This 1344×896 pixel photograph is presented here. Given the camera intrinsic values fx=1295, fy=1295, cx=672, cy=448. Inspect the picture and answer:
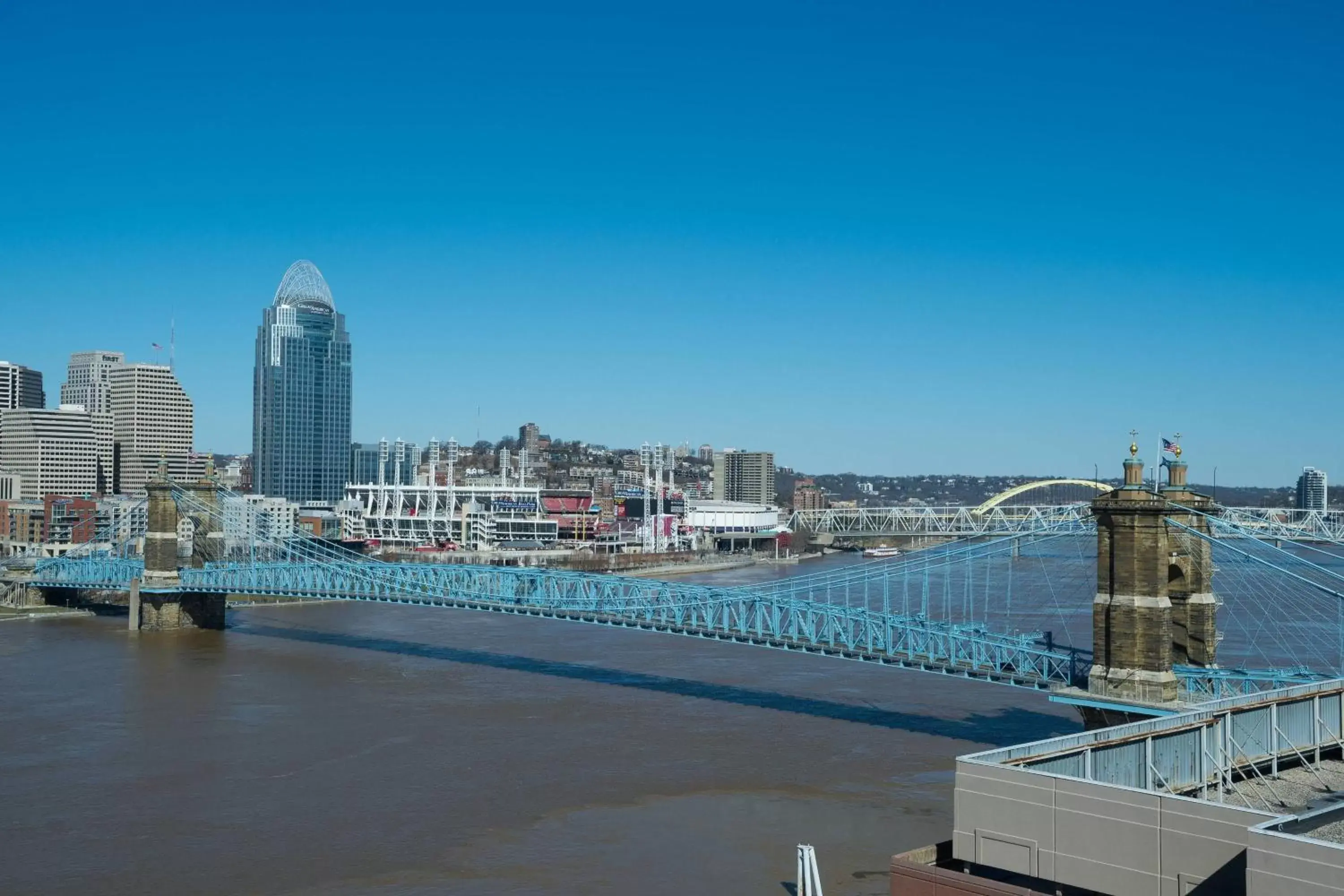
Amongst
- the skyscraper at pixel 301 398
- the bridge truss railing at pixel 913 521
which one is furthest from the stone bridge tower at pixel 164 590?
the skyscraper at pixel 301 398

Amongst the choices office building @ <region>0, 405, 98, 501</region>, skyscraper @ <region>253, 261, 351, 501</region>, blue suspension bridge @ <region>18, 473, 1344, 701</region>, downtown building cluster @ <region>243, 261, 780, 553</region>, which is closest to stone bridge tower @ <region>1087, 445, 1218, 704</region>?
blue suspension bridge @ <region>18, 473, 1344, 701</region>

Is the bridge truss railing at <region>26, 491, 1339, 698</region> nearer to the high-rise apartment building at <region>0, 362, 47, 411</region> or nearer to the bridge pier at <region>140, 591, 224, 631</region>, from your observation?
the bridge pier at <region>140, 591, 224, 631</region>

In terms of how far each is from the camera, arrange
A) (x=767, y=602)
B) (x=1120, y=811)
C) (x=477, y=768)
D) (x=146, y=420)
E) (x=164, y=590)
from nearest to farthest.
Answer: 1. (x=1120, y=811)
2. (x=477, y=768)
3. (x=767, y=602)
4. (x=164, y=590)
5. (x=146, y=420)

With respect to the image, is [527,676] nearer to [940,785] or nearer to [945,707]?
[945,707]

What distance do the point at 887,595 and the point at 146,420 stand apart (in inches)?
4647

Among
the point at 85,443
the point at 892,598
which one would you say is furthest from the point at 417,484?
the point at 892,598

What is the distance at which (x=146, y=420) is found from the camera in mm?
135125

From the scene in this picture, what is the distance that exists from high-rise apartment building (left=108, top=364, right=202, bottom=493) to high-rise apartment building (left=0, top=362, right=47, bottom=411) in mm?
8399

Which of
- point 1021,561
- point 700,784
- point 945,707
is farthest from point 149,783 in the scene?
point 1021,561

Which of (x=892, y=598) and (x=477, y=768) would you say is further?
(x=892, y=598)

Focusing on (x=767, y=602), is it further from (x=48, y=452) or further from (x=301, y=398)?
(x=301, y=398)

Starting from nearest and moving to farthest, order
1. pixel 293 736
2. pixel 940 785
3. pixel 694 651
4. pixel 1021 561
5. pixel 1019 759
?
pixel 1019 759
pixel 940 785
pixel 293 736
pixel 694 651
pixel 1021 561

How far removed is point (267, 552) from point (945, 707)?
51.4 meters

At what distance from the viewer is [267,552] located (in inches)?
2844
